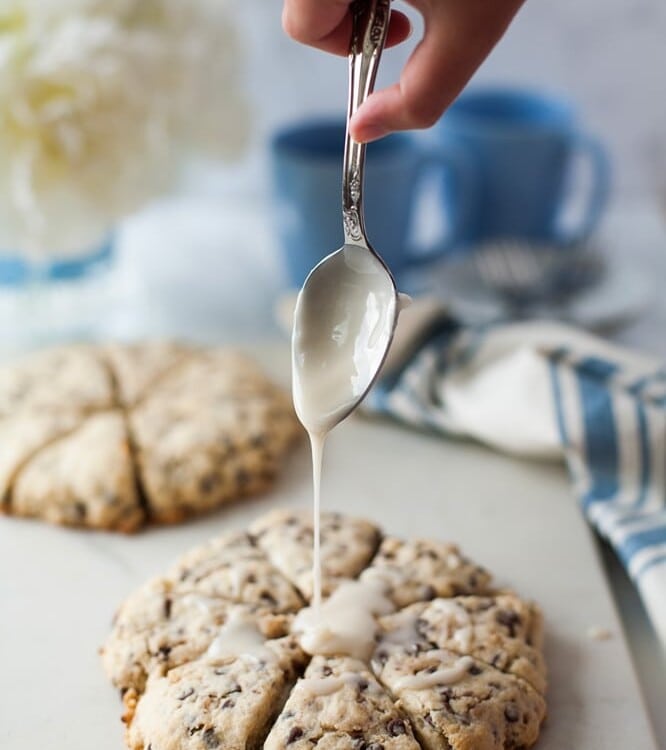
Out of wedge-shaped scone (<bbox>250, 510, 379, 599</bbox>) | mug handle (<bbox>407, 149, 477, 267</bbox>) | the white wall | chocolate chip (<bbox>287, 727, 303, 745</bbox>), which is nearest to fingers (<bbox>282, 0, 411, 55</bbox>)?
wedge-shaped scone (<bbox>250, 510, 379, 599</bbox>)

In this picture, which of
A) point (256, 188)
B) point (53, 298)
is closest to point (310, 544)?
point (53, 298)

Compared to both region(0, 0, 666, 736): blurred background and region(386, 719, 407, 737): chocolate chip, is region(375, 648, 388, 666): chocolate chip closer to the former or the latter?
region(386, 719, 407, 737): chocolate chip

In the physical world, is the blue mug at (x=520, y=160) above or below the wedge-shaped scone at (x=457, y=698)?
above

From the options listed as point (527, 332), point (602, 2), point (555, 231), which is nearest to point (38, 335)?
point (527, 332)

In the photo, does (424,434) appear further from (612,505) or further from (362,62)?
(362,62)

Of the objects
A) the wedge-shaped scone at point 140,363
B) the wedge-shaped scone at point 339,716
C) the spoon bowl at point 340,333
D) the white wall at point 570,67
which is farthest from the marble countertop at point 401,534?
the white wall at point 570,67

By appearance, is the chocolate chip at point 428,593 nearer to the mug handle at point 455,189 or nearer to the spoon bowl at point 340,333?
the spoon bowl at point 340,333

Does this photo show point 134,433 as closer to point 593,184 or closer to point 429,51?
point 429,51
